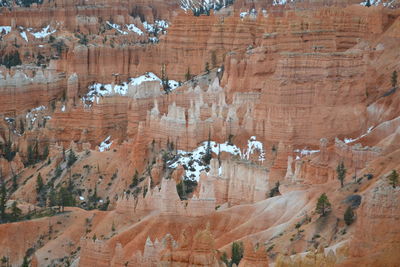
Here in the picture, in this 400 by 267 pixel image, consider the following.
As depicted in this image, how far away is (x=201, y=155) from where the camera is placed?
81.6 m

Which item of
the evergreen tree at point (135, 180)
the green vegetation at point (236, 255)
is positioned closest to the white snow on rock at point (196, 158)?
the evergreen tree at point (135, 180)

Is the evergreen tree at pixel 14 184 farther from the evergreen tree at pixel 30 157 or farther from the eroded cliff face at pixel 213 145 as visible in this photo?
the evergreen tree at pixel 30 157

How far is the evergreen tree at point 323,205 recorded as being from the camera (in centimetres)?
5538

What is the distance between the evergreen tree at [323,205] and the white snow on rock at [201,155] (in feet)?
75.8

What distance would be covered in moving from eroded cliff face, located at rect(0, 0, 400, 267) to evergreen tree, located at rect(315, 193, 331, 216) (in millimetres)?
516

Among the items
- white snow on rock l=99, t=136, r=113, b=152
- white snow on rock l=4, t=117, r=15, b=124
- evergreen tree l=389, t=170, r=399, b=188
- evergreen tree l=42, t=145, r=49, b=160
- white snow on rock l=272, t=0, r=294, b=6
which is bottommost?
white snow on rock l=4, t=117, r=15, b=124

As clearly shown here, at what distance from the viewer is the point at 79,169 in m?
88.8

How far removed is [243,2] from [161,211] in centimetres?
9152

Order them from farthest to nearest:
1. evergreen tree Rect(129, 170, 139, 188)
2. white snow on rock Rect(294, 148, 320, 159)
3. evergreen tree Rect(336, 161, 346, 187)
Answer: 1. evergreen tree Rect(129, 170, 139, 188)
2. white snow on rock Rect(294, 148, 320, 159)
3. evergreen tree Rect(336, 161, 346, 187)

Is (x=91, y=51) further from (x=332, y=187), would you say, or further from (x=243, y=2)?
(x=332, y=187)

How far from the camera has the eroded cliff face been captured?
5444cm

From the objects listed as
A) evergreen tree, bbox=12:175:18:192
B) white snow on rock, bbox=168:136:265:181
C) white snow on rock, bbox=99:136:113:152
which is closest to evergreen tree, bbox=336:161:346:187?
white snow on rock, bbox=168:136:265:181

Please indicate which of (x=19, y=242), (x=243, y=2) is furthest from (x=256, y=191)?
(x=243, y=2)

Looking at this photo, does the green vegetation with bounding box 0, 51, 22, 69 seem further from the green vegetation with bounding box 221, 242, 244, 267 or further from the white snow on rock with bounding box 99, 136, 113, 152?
the green vegetation with bounding box 221, 242, 244, 267
